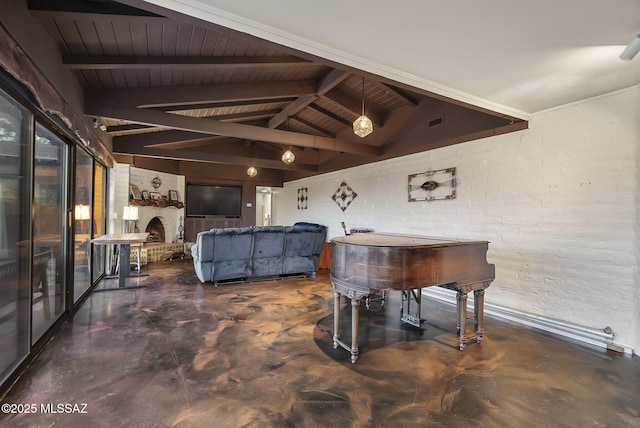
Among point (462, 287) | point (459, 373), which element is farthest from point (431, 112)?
point (459, 373)

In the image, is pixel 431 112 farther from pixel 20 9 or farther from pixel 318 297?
pixel 20 9

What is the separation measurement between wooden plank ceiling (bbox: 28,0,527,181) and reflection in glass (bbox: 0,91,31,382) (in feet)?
2.66

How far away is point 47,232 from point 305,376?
2770 millimetres

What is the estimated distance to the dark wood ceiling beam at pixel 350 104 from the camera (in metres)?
4.78

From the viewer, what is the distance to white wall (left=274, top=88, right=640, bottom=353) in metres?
2.71

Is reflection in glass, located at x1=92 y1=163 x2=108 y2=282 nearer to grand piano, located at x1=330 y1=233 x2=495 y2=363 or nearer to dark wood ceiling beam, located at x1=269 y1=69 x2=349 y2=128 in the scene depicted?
dark wood ceiling beam, located at x1=269 y1=69 x2=349 y2=128

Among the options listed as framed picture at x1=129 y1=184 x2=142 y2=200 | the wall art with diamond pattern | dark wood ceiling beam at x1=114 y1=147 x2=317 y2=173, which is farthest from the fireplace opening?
the wall art with diamond pattern

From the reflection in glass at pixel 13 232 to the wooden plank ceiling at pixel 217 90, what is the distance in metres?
0.81

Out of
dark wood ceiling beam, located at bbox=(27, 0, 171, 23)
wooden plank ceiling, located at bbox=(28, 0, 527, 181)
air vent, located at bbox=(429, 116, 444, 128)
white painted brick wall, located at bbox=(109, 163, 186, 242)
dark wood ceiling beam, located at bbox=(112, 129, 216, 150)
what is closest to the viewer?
dark wood ceiling beam, located at bbox=(27, 0, 171, 23)

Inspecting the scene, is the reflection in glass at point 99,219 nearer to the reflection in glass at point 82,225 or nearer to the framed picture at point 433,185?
the reflection in glass at point 82,225

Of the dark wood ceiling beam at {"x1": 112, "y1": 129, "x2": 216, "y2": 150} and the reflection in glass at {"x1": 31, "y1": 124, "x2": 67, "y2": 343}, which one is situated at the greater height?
the dark wood ceiling beam at {"x1": 112, "y1": 129, "x2": 216, "y2": 150}

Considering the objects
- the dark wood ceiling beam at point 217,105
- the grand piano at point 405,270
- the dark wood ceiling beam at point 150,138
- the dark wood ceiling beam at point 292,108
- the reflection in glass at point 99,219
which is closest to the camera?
the grand piano at point 405,270

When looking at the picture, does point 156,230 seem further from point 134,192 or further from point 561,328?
point 561,328

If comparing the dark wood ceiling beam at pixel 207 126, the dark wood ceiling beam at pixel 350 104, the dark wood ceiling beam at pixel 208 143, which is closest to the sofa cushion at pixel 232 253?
the dark wood ceiling beam at pixel 207 126
